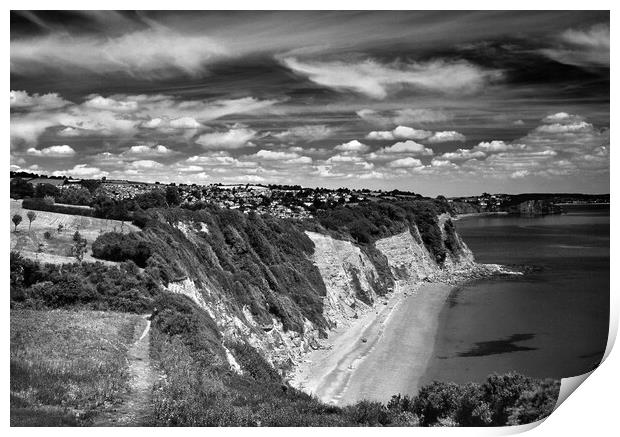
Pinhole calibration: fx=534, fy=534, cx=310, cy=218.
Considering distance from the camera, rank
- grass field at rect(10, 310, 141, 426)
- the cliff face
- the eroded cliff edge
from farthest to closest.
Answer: the eroded cliff edge
the cliff face
grass field at rect(10, 310, 141, 426)

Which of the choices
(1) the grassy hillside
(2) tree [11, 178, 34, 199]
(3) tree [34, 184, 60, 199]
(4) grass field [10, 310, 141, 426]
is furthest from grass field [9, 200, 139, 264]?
(4) grass field [10, 310, 141, 426]

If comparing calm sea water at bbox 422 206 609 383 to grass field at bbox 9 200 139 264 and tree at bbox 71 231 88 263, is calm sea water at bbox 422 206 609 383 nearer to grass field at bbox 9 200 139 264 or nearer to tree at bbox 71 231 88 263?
tree at bbox 71 231 88 263

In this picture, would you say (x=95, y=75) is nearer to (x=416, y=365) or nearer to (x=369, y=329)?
(x=416, y=365)

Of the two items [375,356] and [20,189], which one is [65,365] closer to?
[20,189]

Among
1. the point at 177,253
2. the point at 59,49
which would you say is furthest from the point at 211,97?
the point at 177,253

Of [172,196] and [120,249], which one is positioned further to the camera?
[172,196]

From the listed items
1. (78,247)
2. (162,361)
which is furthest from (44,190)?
(162,361)
